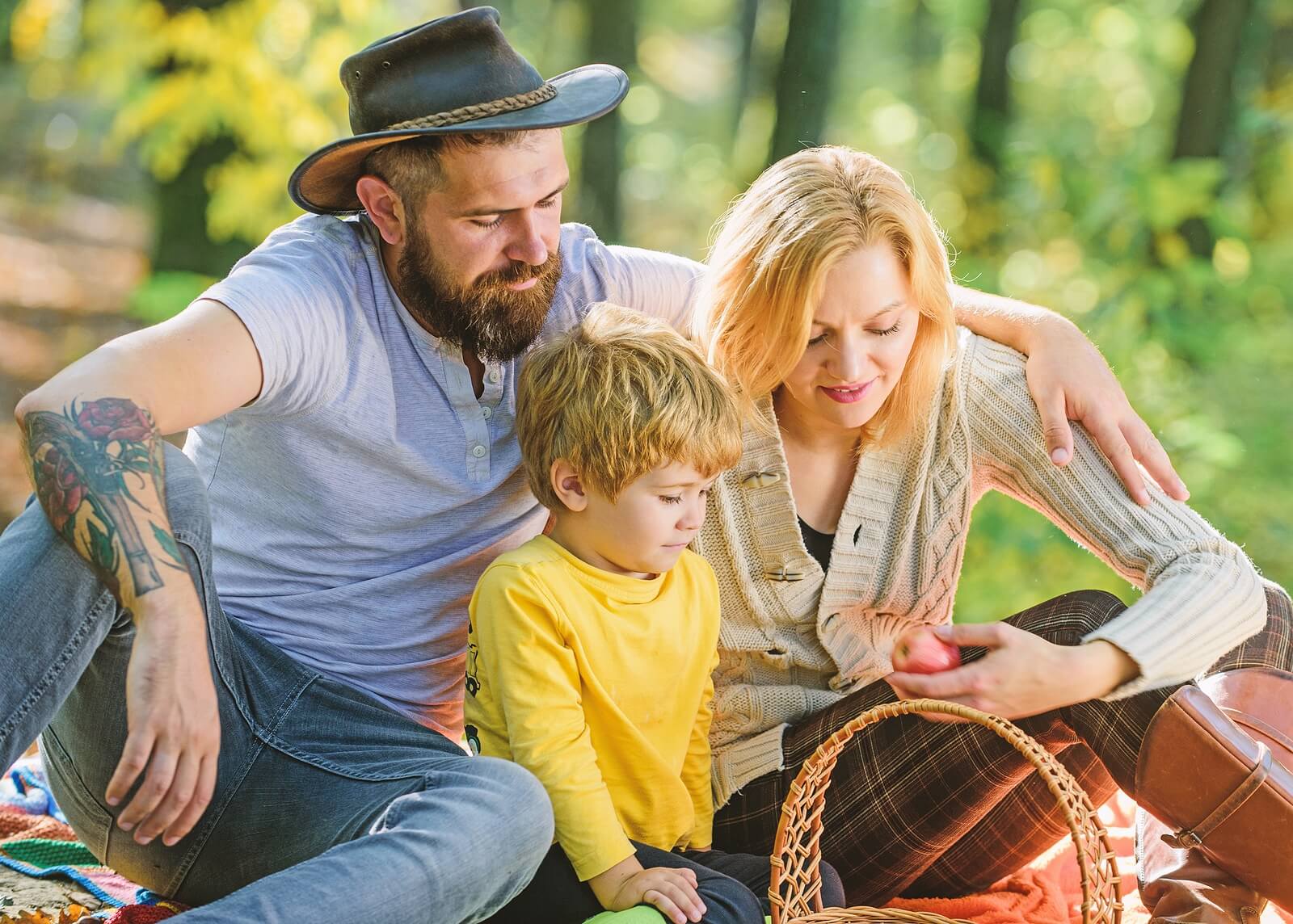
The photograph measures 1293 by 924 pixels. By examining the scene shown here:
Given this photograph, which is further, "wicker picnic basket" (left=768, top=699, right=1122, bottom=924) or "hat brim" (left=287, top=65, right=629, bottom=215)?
"hat brim" (left=287, top=65, right=629, bottom=215)

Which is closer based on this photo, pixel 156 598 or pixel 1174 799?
pixel 156 598

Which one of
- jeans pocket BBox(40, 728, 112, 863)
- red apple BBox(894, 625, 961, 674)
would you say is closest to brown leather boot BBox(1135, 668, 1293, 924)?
red apple BBox(894, 625, 961, 674)

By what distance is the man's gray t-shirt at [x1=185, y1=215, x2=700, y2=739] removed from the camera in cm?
214

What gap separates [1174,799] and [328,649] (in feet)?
4.41

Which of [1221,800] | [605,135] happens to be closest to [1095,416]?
[1221,800]

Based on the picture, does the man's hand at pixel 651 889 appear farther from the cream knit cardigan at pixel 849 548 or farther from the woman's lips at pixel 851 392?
the woman's lips at pixel 851 392

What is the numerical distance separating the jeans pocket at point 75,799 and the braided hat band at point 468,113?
3.74 feet

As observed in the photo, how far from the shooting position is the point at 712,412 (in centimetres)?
201

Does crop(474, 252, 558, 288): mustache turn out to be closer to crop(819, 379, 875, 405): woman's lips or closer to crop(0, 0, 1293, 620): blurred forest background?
crop(819, 379, 875, 405): woman's lips

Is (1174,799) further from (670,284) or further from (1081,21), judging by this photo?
(1081,21)

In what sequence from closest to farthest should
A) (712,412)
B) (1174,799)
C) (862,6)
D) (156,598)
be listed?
1. (156,598)
2. (1174,799)
3. (712,412)
4. (862,6)

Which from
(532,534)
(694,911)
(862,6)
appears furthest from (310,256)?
(862,6)

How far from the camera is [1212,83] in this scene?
5.44 meters

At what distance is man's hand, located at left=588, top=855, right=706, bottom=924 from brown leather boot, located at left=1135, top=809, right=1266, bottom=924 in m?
0.73
